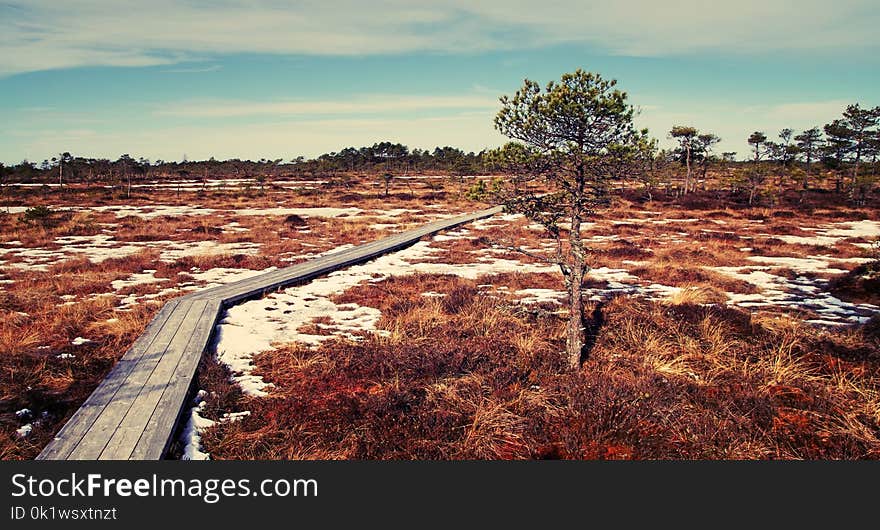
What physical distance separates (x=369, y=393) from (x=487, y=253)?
12898 millimetres

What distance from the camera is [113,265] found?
1486 cm

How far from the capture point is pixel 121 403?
5691mm

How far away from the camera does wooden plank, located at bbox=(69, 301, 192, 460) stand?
4727 millimetres

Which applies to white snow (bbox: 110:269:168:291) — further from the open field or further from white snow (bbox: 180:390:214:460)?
white snow (bbox: 180:390:214:460)

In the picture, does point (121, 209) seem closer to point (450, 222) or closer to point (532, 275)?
point (450, 222)

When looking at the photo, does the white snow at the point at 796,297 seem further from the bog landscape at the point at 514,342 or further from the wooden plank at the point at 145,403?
the wooden plank at the point at 145,403

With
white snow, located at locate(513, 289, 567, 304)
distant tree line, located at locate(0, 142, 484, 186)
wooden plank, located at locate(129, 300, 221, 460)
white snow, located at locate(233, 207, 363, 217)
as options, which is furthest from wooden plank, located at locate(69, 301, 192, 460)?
distant tree line, located at locate(0, 142, 484, 186)

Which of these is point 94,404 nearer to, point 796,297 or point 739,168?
point 796,297

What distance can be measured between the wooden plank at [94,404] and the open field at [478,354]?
0.27 metres

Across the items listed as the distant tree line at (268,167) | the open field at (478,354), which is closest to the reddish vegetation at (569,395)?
the open field at (478,354)

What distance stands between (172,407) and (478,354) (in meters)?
4.38

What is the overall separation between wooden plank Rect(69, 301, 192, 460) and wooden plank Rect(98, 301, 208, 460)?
5 cm

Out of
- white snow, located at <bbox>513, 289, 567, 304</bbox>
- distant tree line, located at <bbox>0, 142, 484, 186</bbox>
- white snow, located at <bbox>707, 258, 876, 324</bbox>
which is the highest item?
distant tree line, located at <bbox>0, 142, 484, 186</bbox>

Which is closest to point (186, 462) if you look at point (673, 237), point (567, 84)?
point (567, 84)
